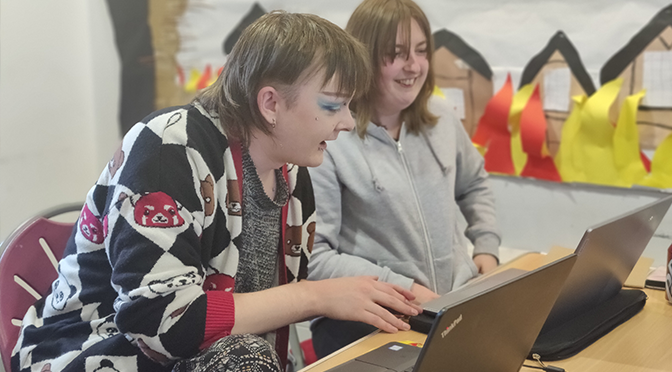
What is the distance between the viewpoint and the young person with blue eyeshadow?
0.88 metres

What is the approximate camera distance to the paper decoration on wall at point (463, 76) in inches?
73.5

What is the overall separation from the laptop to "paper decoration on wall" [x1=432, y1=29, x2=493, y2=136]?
1.09 metres

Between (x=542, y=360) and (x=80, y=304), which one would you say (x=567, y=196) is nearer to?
(x=542, y=360)

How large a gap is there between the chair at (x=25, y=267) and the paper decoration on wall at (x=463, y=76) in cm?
114

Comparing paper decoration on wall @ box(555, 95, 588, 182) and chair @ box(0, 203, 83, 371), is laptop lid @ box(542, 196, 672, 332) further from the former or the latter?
chair @ box(0, 203, 83, 371)

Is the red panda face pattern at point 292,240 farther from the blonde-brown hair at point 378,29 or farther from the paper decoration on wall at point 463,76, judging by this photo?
the paper decoration on wall at point 463,76

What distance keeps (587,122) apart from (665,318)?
704 mm

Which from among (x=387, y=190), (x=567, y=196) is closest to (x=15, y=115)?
(x=387, y=190)

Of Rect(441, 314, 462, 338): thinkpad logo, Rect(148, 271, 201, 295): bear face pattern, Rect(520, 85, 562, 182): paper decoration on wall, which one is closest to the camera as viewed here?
Rect(441, 314, 462, 338): thinkpad logo

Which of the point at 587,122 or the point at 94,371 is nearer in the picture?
the point at 94,371

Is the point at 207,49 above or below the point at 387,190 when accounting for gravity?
above

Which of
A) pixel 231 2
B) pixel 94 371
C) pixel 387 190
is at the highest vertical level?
pixel 231 2

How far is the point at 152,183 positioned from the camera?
35.4 inches

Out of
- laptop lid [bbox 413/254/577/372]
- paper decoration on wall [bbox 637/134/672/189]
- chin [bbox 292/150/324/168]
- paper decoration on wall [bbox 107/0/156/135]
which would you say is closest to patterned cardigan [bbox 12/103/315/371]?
chin [bbox 292/150/324/168]
